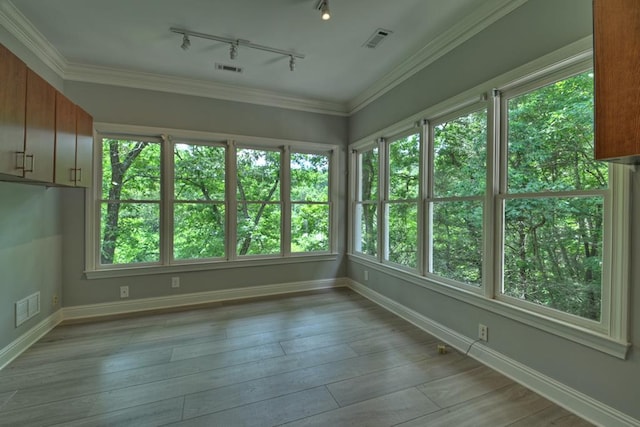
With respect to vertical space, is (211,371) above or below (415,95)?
Result: below

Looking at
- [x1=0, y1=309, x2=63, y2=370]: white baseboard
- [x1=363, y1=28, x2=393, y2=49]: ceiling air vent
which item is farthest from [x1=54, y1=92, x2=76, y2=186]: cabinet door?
[x1=363, y1=28, x2=393, y2=49]: ceiling air vent

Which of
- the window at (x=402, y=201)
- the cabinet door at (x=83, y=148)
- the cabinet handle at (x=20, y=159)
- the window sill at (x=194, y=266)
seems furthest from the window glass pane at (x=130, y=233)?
the window at (x=402, y=201)

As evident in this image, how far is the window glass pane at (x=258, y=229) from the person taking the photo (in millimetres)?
4004

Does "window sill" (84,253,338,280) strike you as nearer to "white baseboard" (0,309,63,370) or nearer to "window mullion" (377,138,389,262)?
"white baseboard" (0,309,63,370)

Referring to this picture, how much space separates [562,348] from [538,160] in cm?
129

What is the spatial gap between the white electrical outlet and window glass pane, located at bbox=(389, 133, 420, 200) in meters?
1.44

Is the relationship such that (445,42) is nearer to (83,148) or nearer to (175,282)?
(83,148)

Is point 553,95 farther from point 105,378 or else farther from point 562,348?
point 105,378

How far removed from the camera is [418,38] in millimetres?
2703

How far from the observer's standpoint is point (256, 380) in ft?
6.86

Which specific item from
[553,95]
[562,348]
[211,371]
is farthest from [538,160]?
[211,371]

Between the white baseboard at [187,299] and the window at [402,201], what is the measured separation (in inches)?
52.3

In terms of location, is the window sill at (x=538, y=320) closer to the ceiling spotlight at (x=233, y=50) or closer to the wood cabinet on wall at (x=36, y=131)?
the ceiling spotlight at (x=233, y=50)

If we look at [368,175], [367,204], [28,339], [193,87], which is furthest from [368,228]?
[28,339]
